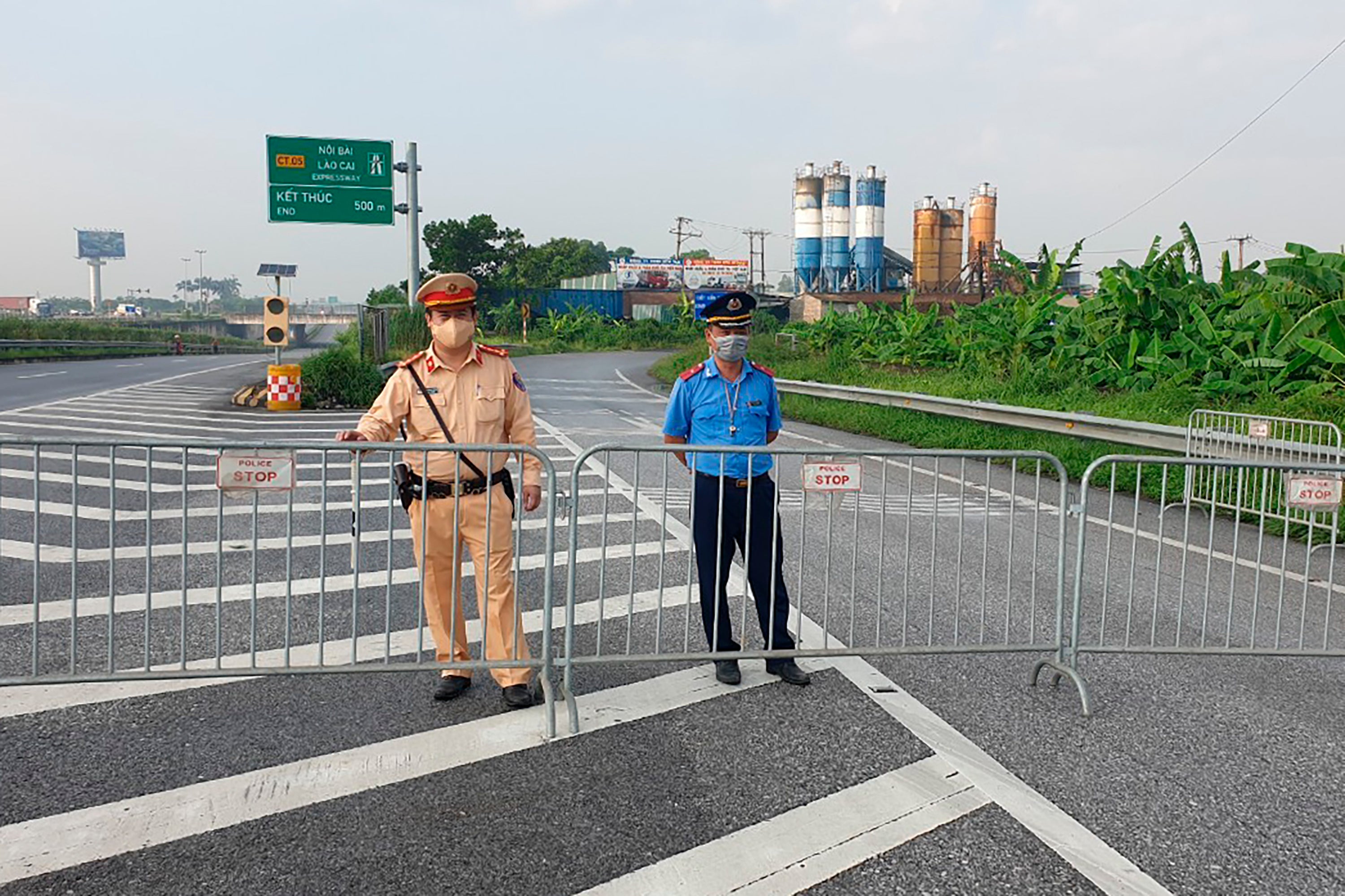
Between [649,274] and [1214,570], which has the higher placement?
[649,274]

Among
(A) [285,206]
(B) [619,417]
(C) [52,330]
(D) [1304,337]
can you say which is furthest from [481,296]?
(D) [1304,337]

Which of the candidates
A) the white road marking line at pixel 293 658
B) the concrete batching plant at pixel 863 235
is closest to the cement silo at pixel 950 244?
the concrete batching plant at pixel 863 235

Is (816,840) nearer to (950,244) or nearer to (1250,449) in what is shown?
(1250,449)

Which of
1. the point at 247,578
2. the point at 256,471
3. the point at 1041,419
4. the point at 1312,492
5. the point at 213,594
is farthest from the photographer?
the point at 1041,419

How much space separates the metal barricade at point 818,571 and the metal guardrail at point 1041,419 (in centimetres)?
144

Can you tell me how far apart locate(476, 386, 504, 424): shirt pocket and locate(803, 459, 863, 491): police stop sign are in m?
1.58

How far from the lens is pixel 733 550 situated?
5.61m

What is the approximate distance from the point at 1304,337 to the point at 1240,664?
9.05m

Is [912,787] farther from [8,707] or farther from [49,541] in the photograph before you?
[49,541]

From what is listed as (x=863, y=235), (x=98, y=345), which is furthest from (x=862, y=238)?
(x=98, y=345)

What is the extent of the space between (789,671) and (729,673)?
0.30m

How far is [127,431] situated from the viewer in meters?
16.5

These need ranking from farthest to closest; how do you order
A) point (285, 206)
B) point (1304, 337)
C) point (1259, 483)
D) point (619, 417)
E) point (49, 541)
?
point (285, 206)
point (619, 417)
point (1304, 337)
point (1259, 483)
point (49, 541)

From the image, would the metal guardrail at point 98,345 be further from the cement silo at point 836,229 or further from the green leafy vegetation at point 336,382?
the cement silo at point 836,229
